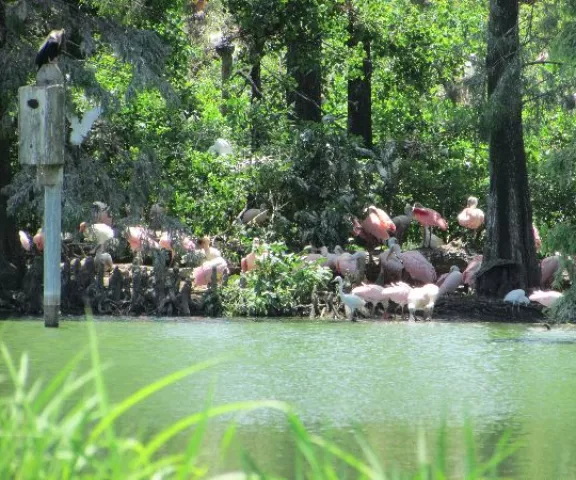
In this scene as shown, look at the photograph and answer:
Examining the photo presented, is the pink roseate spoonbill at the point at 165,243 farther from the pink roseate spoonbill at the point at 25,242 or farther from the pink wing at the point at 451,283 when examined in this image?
the pink wing at the point at 451,283

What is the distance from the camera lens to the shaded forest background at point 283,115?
1495cm

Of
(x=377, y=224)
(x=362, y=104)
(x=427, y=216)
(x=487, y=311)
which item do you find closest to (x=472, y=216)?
(x=427, y=216)

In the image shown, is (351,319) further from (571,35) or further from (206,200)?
(571,35)

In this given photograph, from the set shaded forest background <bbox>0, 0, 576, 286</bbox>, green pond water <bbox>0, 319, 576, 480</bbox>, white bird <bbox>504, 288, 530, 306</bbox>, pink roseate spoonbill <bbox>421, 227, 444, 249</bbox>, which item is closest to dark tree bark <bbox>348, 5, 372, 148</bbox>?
shaded forest background <bbox>0, 0, 576, 286</bbox>

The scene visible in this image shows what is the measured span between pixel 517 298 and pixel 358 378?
554cm

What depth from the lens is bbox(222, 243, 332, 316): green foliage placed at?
Result: 51.0 feet

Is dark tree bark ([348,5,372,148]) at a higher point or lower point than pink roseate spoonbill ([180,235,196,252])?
higher

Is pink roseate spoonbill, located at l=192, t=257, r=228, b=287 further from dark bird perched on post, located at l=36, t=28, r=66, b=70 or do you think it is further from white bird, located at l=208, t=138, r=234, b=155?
dark bird perched on post, located at l=36, t=28, r=66, b=70

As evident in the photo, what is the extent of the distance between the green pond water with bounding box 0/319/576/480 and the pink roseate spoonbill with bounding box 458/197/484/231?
12.0 feet

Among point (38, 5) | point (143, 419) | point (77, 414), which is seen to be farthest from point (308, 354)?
point (77, 414)

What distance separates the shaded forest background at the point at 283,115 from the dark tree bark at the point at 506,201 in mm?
222

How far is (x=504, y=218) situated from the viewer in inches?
655

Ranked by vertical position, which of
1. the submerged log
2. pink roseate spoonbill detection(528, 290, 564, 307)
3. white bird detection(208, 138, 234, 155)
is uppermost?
white bird detection(208, 138, 234, 155)

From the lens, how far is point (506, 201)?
1666 centimetres
